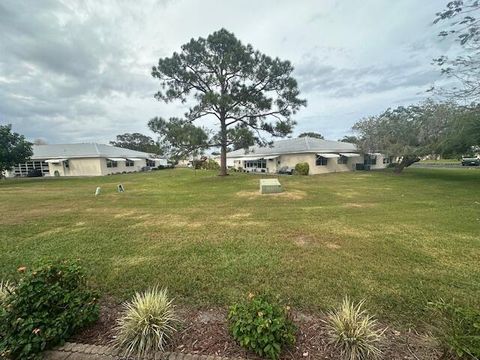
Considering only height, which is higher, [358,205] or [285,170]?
[285,170]

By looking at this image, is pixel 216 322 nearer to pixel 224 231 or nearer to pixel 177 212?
pixel 224 231

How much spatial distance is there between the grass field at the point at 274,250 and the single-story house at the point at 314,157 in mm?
19446

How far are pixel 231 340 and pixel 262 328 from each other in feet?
1.56

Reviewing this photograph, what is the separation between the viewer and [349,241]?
18.3 ft

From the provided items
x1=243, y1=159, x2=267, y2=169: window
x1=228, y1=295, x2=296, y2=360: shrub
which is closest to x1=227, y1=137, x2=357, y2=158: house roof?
x1=243, y1=159, x2=267, y2=169: window

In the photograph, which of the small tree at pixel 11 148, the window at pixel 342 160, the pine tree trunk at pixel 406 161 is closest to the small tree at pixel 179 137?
the small tree at pixel 11 148

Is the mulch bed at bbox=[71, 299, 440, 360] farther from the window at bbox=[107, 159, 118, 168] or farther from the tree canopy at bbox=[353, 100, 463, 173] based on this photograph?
the window at bbox=[107, 159, 118, 168]

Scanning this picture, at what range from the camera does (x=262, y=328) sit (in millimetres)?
2207

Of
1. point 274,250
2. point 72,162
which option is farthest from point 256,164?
point 274,250

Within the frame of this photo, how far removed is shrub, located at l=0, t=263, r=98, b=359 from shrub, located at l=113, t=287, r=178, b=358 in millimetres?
466

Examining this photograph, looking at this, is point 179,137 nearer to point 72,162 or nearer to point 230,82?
point 230,82

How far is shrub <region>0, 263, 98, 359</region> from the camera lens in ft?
7.25

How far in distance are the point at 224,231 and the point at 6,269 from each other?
4270 millimetres

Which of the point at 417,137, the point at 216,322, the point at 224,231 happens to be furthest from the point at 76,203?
the point at 417,137
